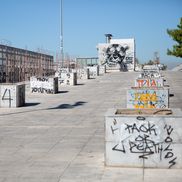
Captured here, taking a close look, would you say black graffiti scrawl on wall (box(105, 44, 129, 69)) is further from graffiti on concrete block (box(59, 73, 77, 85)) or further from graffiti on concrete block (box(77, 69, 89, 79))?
graffiti on concrete block (box(59, 73, 77, 85))

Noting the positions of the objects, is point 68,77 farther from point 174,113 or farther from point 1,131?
point 174,113

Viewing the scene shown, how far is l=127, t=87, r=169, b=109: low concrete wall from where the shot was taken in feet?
46.9

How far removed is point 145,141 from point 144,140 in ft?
0.09

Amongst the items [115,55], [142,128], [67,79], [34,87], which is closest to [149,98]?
[142,128]

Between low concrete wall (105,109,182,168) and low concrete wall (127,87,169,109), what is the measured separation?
6.64m

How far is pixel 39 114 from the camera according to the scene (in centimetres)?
1603

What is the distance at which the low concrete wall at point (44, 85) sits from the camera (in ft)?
87.9

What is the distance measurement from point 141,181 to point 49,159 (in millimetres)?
2427

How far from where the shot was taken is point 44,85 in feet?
→ 88.9

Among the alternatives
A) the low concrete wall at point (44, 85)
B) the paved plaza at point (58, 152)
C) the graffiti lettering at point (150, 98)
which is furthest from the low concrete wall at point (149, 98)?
the low concrete wall at point (44, 85)

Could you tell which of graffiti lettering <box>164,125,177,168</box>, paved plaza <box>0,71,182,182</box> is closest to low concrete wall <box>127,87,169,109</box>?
paved plaza <box>0,71,182,182</box>

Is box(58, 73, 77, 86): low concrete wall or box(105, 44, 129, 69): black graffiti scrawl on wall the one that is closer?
box(58, 73, 77, 86): low concrete wall

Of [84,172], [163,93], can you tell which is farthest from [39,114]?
[84,172]

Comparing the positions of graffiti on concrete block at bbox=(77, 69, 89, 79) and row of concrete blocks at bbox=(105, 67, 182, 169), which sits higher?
graffiti on concrete block at bbox=(77, 69, 89, 79)
